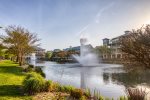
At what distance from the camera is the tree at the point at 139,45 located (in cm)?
1212

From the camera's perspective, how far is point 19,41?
177 feet

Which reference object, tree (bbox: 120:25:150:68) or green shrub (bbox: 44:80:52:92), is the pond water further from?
green shrub (bbox: 44:80:52:92)

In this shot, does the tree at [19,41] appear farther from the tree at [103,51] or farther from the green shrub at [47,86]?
the tree at [103,51]

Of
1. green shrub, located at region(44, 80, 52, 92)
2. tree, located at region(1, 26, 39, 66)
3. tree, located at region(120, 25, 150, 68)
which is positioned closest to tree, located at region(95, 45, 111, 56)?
tree, located at region(1, 26, 39, 66)

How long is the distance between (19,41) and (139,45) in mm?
45155

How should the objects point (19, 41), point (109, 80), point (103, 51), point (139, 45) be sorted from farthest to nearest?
point (103, 51) → point (19, 41) → point (109, 80) → point (139, 45)

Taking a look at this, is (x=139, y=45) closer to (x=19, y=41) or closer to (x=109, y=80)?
(x=109, y=80)

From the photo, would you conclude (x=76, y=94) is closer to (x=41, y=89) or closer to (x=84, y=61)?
(x=41, y=89)

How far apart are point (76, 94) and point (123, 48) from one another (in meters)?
5.18

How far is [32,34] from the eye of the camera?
59.2 meters

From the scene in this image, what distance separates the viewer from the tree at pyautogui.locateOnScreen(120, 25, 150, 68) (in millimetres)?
12117

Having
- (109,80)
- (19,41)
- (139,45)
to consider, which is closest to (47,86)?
(139,45)

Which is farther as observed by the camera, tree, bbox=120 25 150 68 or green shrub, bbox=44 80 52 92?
green shrub, bbox=44 80 52 92

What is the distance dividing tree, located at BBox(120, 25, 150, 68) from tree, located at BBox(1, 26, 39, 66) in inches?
1682
